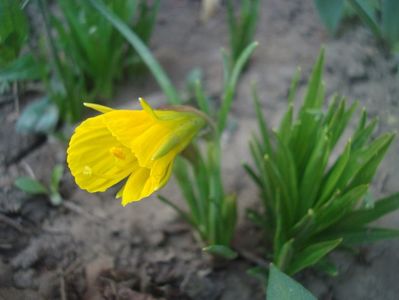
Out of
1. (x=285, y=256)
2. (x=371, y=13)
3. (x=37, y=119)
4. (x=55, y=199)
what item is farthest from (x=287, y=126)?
(x=37, y=119)

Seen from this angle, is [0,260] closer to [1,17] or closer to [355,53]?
[1,17]

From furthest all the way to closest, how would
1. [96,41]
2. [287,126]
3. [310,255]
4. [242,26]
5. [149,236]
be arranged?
[242,26] → [96,41] → [149,236] → [287,126] → [310,255]

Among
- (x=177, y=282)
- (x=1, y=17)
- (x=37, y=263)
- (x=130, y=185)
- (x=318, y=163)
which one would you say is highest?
(x=1, y=17)

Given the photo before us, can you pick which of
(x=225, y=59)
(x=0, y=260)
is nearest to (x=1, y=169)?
(x=0, y=260)

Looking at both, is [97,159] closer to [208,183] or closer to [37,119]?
[208,183]

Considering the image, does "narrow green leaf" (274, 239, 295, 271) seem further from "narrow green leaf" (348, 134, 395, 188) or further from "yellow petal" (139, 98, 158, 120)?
"yellow petal" (139, 98, 158, 120)

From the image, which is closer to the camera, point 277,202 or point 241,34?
point 277,202

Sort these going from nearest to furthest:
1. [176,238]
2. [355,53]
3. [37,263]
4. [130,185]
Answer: [130,185], [37,263], [176,238], [355,53]
